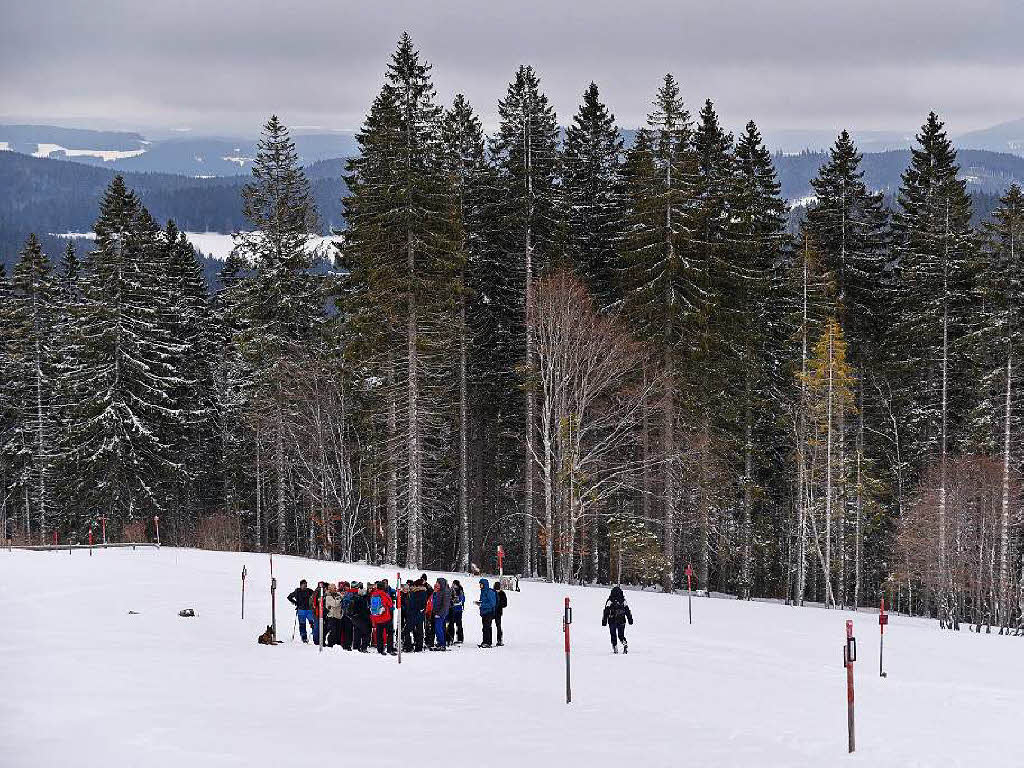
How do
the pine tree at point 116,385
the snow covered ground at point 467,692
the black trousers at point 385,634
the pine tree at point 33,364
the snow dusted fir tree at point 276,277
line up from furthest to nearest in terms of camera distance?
1. the pine tree at point 33,364
2. the pine tree at point 116,385
3. the snow dusted fir tree at point 276,277
4. the black trousers at point 385,634
5. the snow covered ground at point 467,692

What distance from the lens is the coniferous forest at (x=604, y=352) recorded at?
39.7m

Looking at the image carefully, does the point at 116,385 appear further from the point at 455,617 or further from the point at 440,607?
the point at 440,607

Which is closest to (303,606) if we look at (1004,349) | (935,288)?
(1004,349)

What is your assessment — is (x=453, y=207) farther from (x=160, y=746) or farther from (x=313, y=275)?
(x=160, y=746)

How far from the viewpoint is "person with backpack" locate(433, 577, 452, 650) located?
2266 cm

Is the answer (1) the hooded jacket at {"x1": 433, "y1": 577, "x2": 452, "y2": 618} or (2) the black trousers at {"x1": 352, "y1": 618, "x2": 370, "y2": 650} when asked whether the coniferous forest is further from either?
(2) the black trousers at {"x1": 352, "y1": 618, "x2": 370, "y2": 650}

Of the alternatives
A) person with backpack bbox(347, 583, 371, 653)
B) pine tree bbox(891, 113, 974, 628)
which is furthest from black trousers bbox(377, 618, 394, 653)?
pine tree bbox(891, 113, 974, 628)

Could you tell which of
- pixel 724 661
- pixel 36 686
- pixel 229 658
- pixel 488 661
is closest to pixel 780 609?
pixel 724 661

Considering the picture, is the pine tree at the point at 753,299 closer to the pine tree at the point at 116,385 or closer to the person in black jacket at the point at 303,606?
the person in black jacket at the point at 303,606

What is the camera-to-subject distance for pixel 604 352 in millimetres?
39469

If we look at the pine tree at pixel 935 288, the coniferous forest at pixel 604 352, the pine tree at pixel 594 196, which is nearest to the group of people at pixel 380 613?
the coniferous forest at pixel 604 352

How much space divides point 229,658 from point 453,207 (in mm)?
23279

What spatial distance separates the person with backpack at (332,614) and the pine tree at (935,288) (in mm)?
25815

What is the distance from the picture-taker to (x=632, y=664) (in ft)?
69.1
